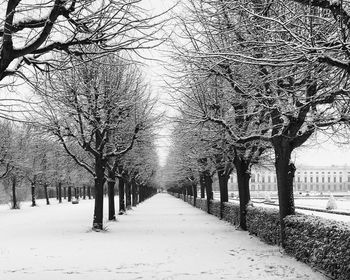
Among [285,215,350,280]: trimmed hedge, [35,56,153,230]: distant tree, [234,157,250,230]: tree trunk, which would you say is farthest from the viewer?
[234,157,250,230]: tree trunk

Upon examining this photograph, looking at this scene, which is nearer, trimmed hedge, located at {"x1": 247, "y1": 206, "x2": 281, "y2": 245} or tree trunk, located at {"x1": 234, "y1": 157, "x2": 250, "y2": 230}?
trimmed hedge, located at {"x1": 247, "y1": 206, "x2": 281, "y2": 245}

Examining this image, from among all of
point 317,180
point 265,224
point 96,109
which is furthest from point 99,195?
point 317,180

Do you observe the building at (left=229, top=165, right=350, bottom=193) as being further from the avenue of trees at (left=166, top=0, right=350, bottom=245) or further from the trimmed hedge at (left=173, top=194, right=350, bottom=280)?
the trimmed hedge at (left=173, top=194, right=350, bottom=280)

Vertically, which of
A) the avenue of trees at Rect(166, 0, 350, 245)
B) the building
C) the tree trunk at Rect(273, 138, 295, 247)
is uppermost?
the avenue of trees at Rect(166, 0, 350, 245)

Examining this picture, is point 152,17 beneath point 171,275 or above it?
above

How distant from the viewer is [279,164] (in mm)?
13781

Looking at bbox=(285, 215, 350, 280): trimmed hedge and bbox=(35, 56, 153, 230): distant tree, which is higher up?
bbox=(35, 56, 153, 230): distant tree

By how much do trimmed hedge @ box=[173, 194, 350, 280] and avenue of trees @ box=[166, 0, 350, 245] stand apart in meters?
1.31

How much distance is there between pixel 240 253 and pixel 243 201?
722 cm

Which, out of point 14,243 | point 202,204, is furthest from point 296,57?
point 202,204

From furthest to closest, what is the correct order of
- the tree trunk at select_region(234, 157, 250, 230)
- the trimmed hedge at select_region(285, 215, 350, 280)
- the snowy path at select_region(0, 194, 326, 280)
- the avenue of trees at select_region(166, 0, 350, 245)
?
the tree trunk at select_region(234, 157, 250, 230) < the snowy path at select_region(0, 194, 326, 280) < the trimmed hedge at select_region(285, 215, 350, 280) < the avenue of trees at select_region(166, 0, 350, 245)

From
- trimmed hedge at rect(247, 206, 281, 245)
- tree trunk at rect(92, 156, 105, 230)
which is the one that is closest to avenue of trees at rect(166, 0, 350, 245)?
trimmed hedge at rect(247, 206, 281, 245)

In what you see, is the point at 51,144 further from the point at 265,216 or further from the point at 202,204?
the point at 202,204

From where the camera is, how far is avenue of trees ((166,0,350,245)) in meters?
6.66
